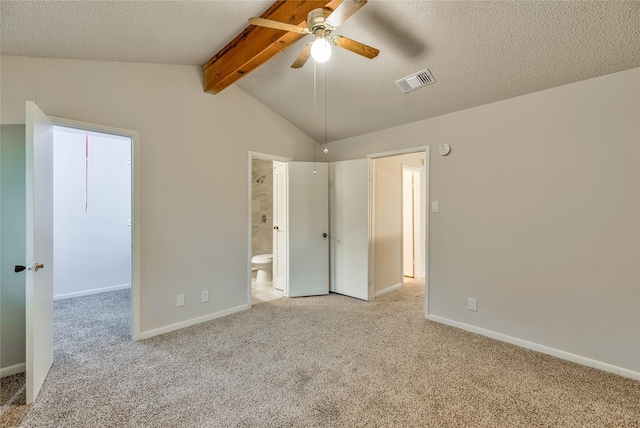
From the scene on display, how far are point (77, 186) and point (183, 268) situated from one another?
2.54 metres

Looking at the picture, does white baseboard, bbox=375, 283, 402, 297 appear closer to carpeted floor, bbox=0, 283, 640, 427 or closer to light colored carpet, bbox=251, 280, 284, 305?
carpeted floor, bbox=0, 283, 640, 427

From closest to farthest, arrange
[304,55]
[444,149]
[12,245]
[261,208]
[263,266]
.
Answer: [304,55] < [12,245] < [444,149] < [263,266] < [261,208]

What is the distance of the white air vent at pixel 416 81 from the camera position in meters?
2.53

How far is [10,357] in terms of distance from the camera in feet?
6.97

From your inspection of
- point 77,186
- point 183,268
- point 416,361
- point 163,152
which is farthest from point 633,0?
point 77,186

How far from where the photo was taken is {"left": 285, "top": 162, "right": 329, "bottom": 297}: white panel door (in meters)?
3.96

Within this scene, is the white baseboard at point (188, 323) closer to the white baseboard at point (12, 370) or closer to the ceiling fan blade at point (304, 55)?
the white baseboard at point (12, 370)

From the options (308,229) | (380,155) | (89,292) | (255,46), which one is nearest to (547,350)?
(380,155)

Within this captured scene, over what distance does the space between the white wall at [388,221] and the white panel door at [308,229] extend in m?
0.73

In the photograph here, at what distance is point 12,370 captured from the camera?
83.4 inches

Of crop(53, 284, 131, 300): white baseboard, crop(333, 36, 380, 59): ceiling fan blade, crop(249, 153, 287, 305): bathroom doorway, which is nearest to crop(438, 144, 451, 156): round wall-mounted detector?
crop(333, 36, 380, 59): ceiling fan blade

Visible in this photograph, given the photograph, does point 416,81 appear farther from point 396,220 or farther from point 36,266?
point 36,266

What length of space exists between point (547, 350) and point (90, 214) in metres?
5.75

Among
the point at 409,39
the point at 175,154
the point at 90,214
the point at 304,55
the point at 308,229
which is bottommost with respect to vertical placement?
the point at 308,229
